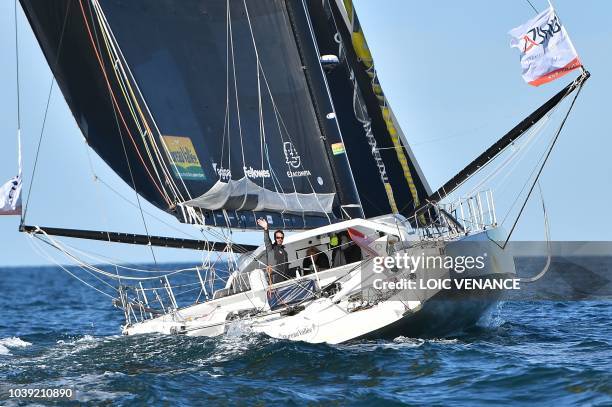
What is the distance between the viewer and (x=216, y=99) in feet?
58.0

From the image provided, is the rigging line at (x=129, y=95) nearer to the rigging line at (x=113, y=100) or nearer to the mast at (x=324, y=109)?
the rigging line at (x=113, y=100)

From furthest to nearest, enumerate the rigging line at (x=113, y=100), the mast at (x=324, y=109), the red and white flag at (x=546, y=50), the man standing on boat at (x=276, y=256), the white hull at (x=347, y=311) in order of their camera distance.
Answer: the rigging line at (x=113, y=100) → the mast at (x=324, y=109) → the man standing on boat at (x=276, y=256) → the red and white flag at (x=546, y=50) → the white hull at (x=347, y=311)

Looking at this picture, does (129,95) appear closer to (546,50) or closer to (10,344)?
(10,344)

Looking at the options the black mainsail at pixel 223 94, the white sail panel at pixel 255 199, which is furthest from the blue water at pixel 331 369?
the black mainsail at pixel 223 94

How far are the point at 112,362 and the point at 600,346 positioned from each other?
6.69m

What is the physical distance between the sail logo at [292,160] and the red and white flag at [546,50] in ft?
14.6

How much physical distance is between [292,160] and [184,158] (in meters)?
1.90

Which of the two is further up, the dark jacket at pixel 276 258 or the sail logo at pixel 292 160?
the sail logo at pixel 292 160

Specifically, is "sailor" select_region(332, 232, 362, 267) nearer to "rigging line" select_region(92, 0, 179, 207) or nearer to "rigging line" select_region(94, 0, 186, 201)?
"rigging line" select_region(94, 0, 186, 201)

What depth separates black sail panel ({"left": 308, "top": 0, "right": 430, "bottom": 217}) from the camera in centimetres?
1809

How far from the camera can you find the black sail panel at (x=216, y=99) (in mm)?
17375

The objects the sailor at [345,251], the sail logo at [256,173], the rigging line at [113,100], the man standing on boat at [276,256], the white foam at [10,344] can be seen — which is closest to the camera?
the white foam at [10,344]

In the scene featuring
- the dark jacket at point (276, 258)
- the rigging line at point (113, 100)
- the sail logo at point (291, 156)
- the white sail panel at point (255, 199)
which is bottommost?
the dark jacket at point (276, 258)

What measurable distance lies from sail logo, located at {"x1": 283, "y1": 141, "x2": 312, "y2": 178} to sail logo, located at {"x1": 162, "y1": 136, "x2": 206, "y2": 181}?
150cm
